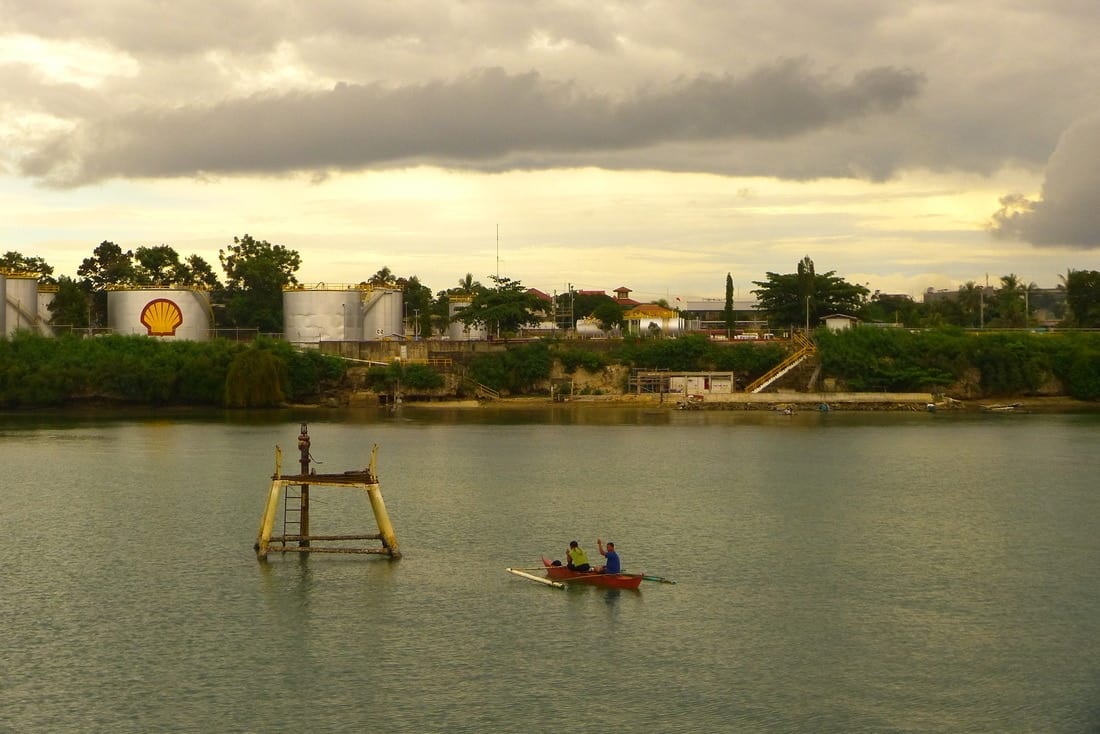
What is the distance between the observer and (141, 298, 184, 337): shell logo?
12506cm

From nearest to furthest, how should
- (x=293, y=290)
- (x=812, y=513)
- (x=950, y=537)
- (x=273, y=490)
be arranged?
(x=273, y=490) → (x=950, y=537) → (x=812, y=513) → (x=293, y=290)

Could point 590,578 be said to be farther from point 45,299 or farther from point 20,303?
point 45,299

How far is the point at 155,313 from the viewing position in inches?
4936

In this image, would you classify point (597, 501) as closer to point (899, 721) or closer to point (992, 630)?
point (992, 630)

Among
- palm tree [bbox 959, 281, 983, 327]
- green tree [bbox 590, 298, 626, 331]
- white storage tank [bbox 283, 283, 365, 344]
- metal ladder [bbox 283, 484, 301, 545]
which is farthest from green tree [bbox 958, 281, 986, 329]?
metal ladder [bbox 283, 484, 301, 545]

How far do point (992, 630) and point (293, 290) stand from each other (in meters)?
99.3

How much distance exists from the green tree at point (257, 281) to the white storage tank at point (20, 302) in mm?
19770

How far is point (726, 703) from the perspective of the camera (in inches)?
1244

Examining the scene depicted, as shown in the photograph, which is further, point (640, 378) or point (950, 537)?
point (640, 378)

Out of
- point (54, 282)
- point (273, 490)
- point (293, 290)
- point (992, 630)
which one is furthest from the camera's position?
point (54, 282)

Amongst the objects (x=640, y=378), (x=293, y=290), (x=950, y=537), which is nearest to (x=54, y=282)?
(x=293, y=290)

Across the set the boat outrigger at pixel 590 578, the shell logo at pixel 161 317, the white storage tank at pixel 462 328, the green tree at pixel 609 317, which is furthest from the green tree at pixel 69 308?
the boat outrigger at pixel 590 578

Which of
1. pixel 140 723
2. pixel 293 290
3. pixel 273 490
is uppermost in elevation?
pixel 293 290

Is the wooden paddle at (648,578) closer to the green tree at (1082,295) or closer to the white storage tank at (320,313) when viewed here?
the white storage tank at (320,313)
